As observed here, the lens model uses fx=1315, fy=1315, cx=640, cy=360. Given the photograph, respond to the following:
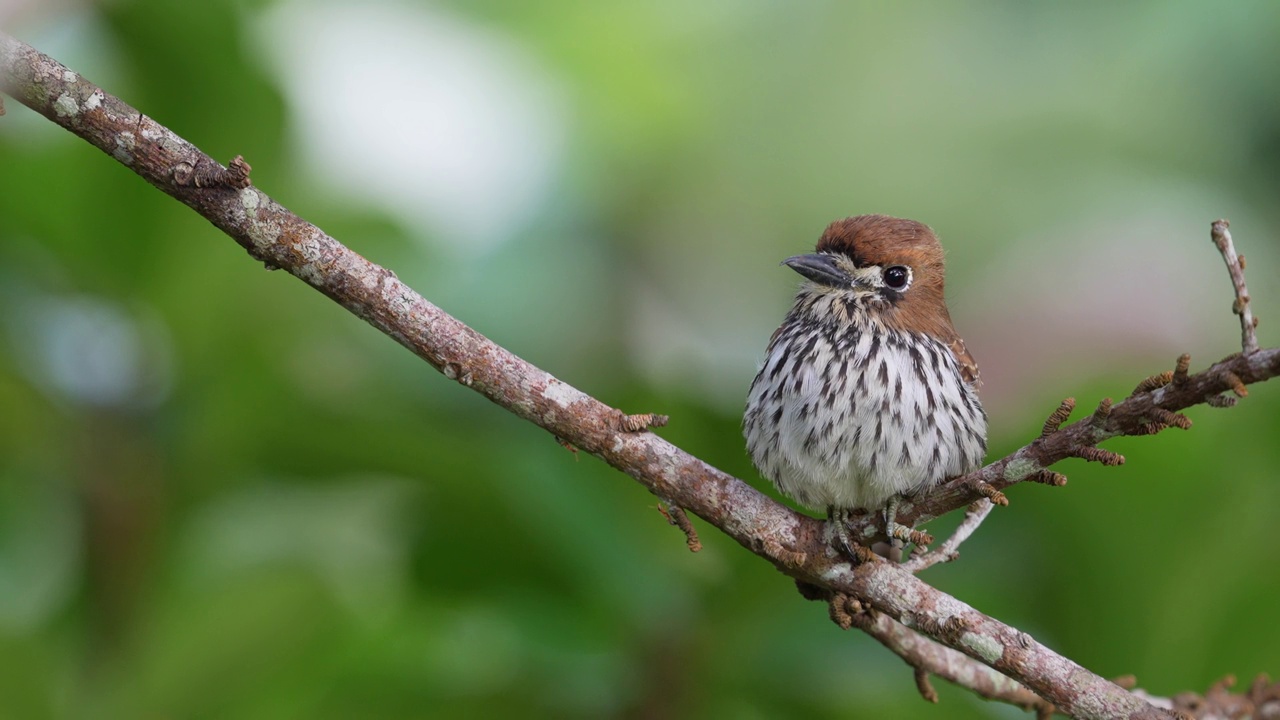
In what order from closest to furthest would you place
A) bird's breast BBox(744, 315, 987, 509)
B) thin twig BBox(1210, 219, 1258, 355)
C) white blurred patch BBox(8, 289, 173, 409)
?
thin twig BBox(1210, 219, 1258, 355) → bird's breast BBox(744, 315, 987, 509) → white blurred patch BBox(8, 289, 173, 409)

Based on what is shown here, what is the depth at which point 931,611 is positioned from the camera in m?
1.80

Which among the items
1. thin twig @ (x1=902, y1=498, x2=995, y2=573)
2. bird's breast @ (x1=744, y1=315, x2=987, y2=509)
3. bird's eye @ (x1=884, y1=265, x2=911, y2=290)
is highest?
bird's eye @ (x1=884, y1=265, x2=911, y2=290)

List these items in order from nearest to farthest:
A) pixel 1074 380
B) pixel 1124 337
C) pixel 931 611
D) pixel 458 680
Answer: pixel 931 611
pixel 458 680
pixel 1074 380
pixel 1124 337

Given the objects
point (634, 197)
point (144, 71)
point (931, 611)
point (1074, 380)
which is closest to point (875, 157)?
point (634, 197)

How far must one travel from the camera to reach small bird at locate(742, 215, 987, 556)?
2.15 meters

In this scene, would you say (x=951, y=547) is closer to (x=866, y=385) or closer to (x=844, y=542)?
(x=844, y=542)

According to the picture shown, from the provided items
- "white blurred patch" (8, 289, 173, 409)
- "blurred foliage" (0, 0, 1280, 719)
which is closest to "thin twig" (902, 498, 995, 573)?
"blurred foliage" (0, 0, 1280, 719)

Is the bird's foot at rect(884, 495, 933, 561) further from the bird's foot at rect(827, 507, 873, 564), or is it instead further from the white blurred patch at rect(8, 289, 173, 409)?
the white blurred patch at rect(8, 289, 173, 409)

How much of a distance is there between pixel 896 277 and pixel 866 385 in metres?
0.30

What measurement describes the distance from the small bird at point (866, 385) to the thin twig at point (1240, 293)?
60 centimetres

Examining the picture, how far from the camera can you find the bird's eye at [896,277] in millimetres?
2477

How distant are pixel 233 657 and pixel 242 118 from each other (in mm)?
1058

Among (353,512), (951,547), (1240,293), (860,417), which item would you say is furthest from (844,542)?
(353,512)

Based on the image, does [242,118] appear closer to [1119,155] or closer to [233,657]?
[233,657]
